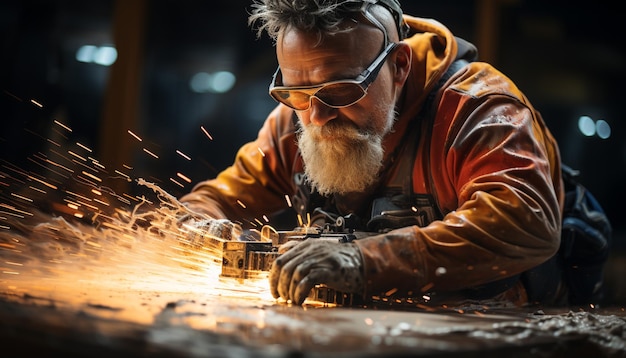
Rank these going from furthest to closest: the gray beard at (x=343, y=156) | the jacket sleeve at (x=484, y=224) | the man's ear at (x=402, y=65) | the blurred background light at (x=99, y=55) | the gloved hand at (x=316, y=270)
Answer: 1. the blurred background light at (x=99, y=55)
2. the man's ear at (x=402, y=65)
3. the gray beard at (x=343, y=156)
4. the jacket sleeve at (x=484, y=224)
5. the gloved hand at (x=316, y=270)

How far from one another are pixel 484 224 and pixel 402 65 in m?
0.92

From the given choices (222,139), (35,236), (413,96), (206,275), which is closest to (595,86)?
(222,139)

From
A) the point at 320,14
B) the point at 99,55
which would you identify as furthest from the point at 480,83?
the point at 99,55

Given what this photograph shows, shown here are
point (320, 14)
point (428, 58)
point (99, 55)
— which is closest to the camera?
point (320, 14)

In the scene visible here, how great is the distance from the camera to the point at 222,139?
5629mm

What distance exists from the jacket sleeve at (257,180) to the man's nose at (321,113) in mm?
716

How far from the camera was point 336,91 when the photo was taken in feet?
9.48

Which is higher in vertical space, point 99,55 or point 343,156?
point 99,55

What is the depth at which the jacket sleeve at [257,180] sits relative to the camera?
12.2 feet

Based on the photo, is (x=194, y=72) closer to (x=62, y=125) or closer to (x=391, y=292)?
(x=62, y=125)

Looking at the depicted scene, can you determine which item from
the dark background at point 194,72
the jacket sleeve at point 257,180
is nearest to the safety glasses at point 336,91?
the jacket sleeve at point 257,180

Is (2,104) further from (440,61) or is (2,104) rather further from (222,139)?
(440,61)

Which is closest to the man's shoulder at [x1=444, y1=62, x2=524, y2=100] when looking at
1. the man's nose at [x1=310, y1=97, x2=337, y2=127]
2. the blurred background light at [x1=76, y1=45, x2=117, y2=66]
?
the man's nose at [x1=310, y1=97, x2=337, y2=127]

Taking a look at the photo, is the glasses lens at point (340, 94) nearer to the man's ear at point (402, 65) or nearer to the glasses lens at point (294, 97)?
the glasses lens at point (294, 97)
